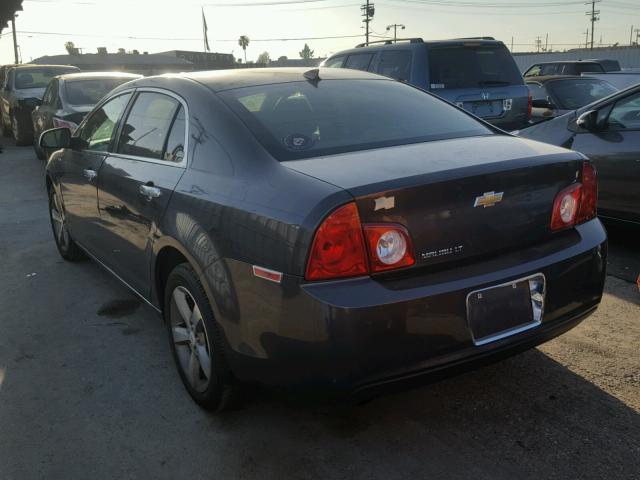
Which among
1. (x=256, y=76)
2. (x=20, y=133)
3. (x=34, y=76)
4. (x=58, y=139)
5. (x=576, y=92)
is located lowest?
(x=20, y=133)

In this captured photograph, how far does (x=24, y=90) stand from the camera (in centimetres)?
1466

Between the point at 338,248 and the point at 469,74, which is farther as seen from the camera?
the point at 469,74

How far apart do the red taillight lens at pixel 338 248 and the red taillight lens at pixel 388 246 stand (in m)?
0.04

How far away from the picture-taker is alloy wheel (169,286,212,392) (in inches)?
119

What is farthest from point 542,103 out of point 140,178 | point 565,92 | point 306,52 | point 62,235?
point 306,52

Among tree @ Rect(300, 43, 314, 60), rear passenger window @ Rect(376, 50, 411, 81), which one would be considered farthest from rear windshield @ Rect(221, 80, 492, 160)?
tree @ Rect(300, 43, 314, 60)

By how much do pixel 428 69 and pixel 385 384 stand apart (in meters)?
6.12

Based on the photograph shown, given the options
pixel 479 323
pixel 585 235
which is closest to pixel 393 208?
pixel 479 323

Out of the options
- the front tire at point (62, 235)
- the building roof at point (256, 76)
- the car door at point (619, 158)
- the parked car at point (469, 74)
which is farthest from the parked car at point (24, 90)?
the car door at point (619, 158)

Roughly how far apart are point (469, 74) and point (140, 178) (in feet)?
18.5

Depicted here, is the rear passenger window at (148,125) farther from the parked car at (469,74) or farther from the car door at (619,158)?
the parked car at (469,74)

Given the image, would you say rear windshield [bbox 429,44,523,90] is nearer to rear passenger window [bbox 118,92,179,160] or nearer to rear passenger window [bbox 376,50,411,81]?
rear passenger window [bbox 376,50,411,81]

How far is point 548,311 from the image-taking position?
263 cm

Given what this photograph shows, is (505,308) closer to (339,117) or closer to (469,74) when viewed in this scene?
(339,117)
